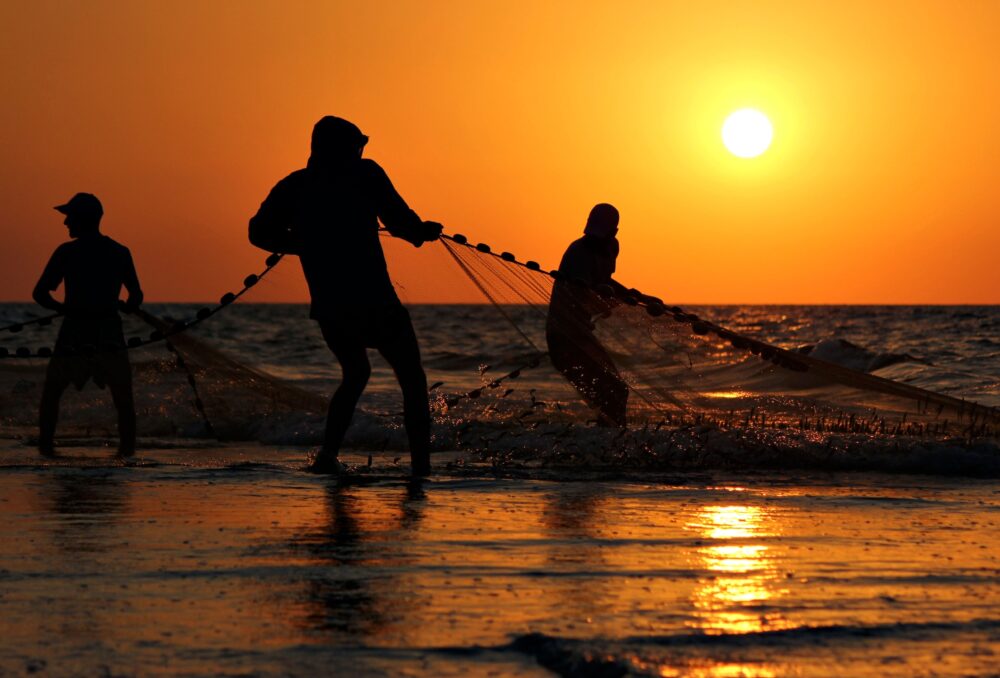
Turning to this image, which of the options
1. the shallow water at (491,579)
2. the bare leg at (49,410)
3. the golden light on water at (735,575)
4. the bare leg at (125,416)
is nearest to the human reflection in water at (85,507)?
the shallow water at (491,579)

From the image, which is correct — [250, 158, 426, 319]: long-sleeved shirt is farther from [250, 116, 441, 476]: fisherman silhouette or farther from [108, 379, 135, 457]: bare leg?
[108, 379, 135, 457]: bare leg

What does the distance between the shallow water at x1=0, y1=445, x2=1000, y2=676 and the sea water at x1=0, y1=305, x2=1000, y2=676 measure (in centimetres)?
1

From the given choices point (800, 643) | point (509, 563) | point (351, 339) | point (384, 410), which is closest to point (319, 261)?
point (351, 339)

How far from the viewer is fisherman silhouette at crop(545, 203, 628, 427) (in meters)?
9.44

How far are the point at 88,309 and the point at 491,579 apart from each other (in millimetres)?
5626

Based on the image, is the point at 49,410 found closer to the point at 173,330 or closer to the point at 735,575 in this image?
the point at 173,330

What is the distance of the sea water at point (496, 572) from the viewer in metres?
3.50

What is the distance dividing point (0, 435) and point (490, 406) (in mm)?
3843

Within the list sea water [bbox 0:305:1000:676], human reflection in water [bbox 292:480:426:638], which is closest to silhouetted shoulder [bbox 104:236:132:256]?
sea water [bbox 0:305:1000:676]

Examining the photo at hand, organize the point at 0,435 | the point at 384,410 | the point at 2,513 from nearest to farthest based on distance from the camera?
1. the point at 2,513
2. the point at 0,435
3. the point at 384,410

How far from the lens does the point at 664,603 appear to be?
13.5 feet

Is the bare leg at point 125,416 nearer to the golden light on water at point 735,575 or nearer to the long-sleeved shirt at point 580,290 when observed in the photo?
the long-sleeved shirt at point 580,290

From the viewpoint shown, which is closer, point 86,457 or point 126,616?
point 126,616

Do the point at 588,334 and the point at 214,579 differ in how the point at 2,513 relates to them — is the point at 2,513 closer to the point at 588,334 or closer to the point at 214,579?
the point at 214,579
